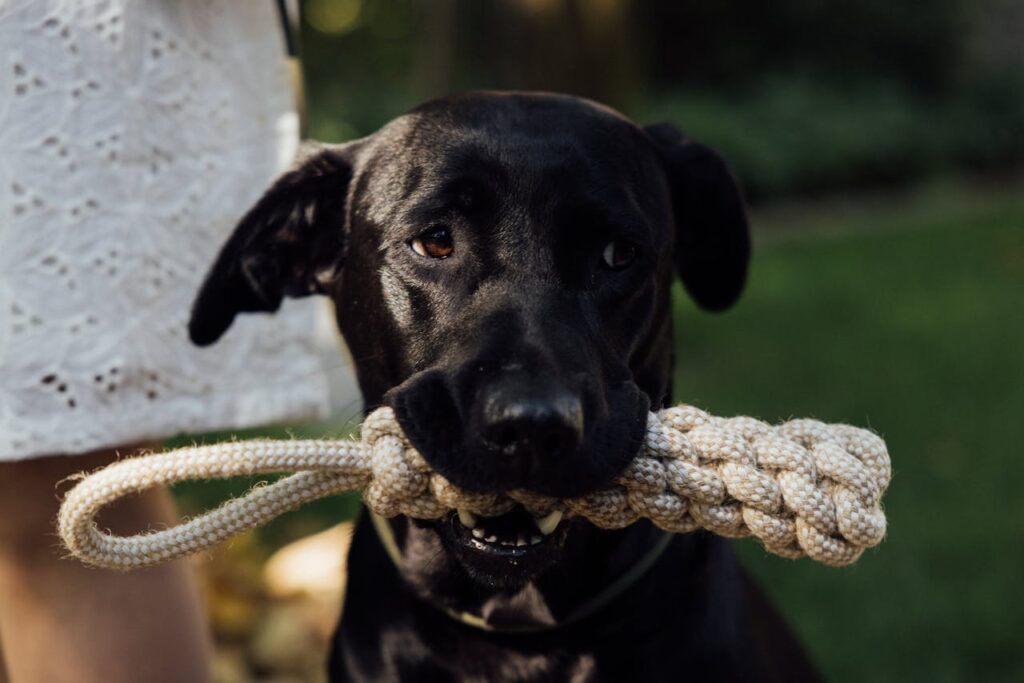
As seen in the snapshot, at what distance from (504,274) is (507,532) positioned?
46cm

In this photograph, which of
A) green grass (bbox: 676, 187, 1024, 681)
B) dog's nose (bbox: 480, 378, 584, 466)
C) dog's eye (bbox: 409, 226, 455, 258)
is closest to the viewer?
dog's nose (bbox: 480, 378, 584, 466)

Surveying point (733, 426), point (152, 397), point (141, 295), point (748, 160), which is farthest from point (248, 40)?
point (748, 160)

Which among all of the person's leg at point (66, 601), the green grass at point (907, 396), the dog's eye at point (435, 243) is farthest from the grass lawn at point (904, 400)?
the person's leg at point (66, 601)

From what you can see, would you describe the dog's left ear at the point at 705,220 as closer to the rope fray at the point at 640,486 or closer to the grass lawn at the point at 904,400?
the grass lawn at the point at 904,400

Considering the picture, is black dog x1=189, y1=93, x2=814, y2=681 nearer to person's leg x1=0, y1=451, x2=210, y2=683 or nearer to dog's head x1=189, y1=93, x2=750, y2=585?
dog's head x1=189, y1=93, x2=750, y2=585

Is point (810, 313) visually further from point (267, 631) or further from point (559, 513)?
point (559, 513)

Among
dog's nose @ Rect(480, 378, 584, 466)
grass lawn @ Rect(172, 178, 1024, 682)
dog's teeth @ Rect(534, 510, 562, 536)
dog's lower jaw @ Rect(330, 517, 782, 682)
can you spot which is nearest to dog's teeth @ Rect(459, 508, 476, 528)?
dog's teeth @ Rect(534, 510, 562, 536)

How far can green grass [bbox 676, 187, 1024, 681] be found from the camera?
378cm

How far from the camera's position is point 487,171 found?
88.9 inches

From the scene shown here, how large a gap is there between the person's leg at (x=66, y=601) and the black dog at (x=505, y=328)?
1.22ft

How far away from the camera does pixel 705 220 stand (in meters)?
2.78

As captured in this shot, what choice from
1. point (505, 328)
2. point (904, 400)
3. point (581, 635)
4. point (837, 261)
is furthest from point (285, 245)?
point (837, 261)

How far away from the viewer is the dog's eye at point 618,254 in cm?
230

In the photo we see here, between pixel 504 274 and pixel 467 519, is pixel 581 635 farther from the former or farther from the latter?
pixel 504 274
